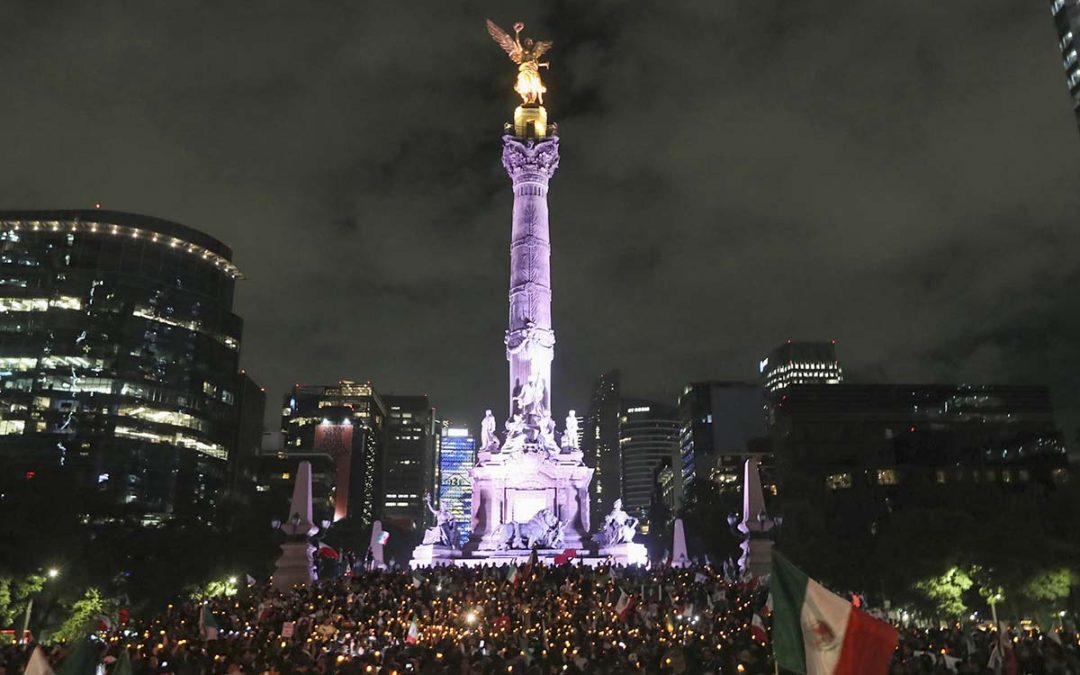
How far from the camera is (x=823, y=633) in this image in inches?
290

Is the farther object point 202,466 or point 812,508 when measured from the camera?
point 202,466

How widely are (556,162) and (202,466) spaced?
61.7 metres

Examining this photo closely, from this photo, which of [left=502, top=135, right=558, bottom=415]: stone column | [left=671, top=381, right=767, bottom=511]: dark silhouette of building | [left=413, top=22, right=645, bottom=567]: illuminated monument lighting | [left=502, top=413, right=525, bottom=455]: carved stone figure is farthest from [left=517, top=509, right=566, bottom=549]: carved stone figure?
[left=671, top=381, right=767, bottom=511]: dark silhouette of building

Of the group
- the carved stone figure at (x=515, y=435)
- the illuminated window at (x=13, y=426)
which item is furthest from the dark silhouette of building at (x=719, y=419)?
the carved stone figure at (x=515, y=435)

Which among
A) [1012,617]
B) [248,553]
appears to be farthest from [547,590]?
[248,553]

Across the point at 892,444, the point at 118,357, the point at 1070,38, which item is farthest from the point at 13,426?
the point at 1070,38

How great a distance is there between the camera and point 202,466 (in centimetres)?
10212

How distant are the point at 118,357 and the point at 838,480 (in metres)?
76.6

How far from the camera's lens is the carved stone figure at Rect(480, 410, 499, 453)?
178 feet

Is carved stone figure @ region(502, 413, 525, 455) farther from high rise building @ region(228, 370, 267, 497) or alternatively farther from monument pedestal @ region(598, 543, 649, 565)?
high rise building @ region(228, 370, 267, 497)

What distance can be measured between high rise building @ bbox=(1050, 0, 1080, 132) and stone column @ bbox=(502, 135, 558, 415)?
60.2 m

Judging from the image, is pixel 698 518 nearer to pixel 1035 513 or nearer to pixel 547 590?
pixel 1035 513

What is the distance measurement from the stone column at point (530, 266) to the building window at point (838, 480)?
43.3 m

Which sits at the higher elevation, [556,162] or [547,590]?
[556,162]
